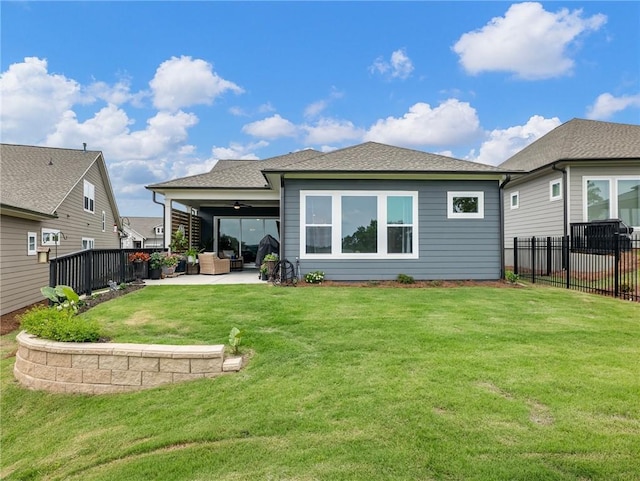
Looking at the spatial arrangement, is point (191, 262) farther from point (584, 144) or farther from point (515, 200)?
point (584, 144)

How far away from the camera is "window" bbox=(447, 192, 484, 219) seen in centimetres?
978

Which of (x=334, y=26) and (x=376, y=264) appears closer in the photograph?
(x=376, y=264)

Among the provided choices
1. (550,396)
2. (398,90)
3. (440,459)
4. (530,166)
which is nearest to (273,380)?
(440,459)

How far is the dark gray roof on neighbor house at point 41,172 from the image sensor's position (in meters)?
12.2

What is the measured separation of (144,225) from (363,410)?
48.3 m

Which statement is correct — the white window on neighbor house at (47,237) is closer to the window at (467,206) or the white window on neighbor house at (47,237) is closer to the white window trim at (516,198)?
the window at (467,206)

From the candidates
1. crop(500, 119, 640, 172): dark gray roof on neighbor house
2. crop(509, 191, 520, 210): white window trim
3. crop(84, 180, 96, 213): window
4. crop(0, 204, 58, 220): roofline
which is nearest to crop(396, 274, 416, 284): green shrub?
crop(500, 119, 640, 172): dark gray roof on neighbor house

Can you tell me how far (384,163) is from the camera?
9.78 m

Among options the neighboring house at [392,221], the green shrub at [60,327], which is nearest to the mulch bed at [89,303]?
the green shrub at [60,327]

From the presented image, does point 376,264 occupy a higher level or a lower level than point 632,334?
higher

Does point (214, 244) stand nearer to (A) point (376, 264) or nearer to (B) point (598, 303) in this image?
(A) point (376, 264)

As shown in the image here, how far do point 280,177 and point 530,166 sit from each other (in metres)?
9.89

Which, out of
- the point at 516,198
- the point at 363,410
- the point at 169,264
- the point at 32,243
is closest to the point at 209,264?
the point at 169,264

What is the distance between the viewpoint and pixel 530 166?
13.5 meters
